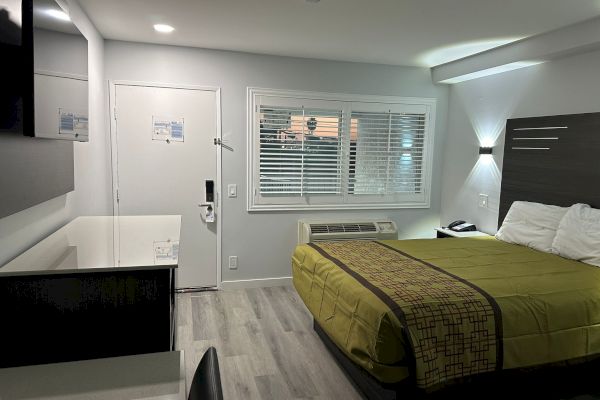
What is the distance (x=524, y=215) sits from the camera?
11.7ft

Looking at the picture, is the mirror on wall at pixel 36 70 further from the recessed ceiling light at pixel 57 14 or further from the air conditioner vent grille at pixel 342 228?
the air conditioner vent grille at pixel 342 228

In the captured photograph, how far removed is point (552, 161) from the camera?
11.5ft

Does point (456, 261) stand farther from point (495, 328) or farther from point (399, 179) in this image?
point (399, 179)

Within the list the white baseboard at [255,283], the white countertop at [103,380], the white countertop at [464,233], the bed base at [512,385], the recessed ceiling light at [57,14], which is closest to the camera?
the white countertop at [103,380]

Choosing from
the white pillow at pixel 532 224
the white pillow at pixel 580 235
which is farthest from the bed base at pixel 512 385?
the white pillow at pixel 532 224

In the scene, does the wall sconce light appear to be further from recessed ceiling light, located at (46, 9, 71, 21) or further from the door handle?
recessed ceiling light, located at (46, 9, 71, 21)

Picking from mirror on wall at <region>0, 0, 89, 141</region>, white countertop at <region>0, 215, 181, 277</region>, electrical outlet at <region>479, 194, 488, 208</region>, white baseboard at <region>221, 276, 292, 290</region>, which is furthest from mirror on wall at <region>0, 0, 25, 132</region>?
electrical outlet at <region>479, 194, 488, 208</region>

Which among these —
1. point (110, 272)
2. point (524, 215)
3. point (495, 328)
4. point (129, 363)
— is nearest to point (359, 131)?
point (524, 215)

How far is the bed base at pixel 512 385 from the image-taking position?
221 cm

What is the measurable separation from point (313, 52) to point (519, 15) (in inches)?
74.9

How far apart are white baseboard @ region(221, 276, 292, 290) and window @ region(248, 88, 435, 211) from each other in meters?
0.81

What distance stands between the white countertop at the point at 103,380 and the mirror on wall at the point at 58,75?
101 centimetres

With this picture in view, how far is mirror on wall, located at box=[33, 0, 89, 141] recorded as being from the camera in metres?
1.75

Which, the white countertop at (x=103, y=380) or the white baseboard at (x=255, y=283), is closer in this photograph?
the white countertop at (x=103, y=380)
